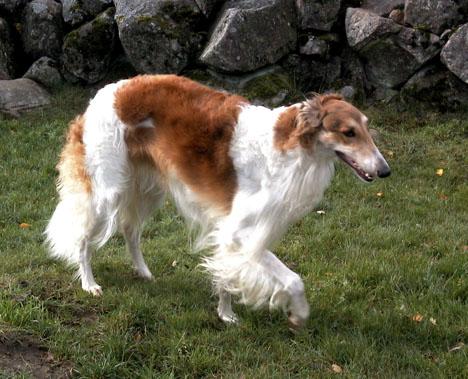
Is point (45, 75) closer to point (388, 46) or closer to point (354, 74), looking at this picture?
point (354, 74)

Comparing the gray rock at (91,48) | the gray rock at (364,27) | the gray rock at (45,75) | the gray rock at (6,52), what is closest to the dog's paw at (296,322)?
the gray rock at (364,27)

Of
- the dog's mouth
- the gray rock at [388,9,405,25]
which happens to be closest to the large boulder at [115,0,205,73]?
the gray rock at [388,9,405,25]

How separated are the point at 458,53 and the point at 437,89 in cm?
57

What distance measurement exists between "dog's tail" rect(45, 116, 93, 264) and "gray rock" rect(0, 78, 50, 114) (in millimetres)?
4999

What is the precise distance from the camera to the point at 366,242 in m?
5.93

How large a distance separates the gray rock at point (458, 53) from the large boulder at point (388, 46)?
212 mm

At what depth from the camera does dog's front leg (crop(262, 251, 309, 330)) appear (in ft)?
13.7

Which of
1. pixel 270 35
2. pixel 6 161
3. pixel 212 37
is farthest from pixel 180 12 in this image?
pixel 6 161

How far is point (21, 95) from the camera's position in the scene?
10.1m

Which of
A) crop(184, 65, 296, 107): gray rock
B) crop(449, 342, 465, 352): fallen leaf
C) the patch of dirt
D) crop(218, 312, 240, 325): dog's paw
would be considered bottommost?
crop(184, 65, 296, 107): gray rock

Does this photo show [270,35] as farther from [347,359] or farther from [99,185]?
[347,359]

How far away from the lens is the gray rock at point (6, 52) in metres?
10.6

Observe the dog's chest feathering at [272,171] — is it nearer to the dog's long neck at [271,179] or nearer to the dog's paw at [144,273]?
the dog's long neck at [271,179]

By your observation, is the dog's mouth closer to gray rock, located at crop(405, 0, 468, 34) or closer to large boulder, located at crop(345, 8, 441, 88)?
large boulder, located at crop(345, 8, 441, 88)
